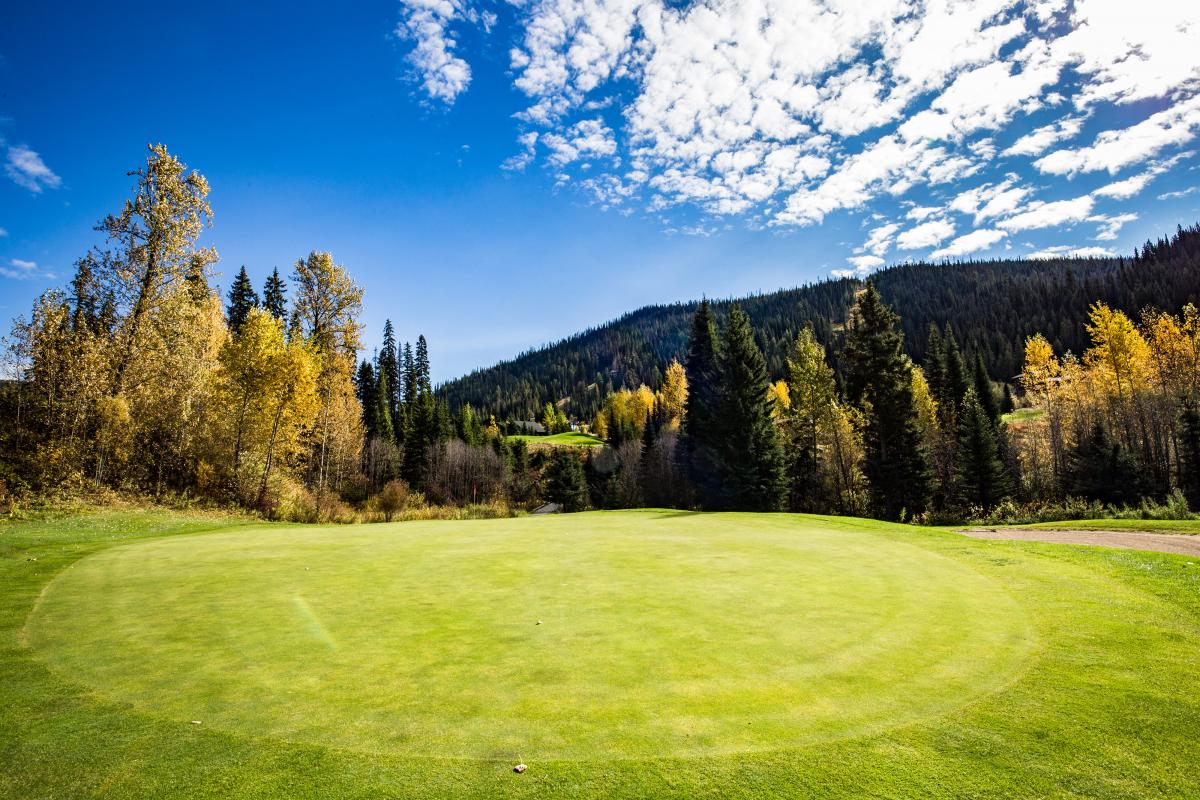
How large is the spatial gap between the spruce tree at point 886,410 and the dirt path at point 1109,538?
19.9 m

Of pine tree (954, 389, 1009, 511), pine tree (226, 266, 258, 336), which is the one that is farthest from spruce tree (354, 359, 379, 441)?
pine tree (954, 389, 1009, 511)

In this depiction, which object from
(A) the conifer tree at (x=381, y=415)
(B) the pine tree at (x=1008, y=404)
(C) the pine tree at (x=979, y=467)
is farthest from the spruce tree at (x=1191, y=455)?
(A) the conifer tree at (x=381, y=415)

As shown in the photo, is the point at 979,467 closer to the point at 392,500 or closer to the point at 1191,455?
the point at 1191,455

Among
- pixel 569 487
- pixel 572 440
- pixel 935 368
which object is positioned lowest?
pixel 569 487

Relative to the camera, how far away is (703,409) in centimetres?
5047

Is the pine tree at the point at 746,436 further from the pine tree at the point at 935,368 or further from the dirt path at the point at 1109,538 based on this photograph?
the pine tree at the point at 935,368

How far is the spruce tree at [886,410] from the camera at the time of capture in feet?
124

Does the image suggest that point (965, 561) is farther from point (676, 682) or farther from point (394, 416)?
point (394, 416)

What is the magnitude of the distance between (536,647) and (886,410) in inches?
1489

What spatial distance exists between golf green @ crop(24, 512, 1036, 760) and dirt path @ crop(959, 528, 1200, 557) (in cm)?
590

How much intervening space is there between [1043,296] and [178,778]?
204822 mm

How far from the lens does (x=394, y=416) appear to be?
86312 millimetres

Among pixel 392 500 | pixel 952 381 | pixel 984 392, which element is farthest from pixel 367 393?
pixel 984 392

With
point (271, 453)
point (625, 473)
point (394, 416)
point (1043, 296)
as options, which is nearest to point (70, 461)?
point (271, 453)
